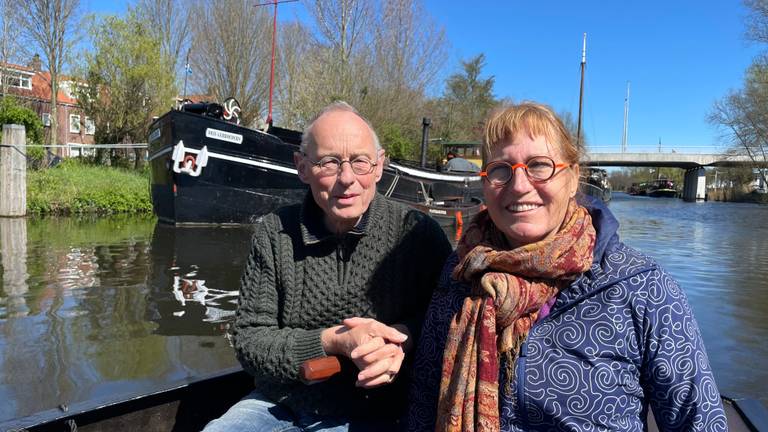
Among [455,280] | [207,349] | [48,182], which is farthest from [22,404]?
[48,182]

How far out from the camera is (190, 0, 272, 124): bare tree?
75.6 feet

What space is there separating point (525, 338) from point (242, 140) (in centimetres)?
970

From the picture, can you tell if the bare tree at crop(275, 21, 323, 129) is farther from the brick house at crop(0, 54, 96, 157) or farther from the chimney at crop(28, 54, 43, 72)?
the chimney at crop(28, 54, 43, 72)

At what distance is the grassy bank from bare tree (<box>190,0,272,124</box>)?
857 cm

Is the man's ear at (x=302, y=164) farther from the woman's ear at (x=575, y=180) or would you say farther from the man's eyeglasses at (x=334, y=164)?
the woman's ear at (x=575, y=180)

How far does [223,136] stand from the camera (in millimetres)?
10242

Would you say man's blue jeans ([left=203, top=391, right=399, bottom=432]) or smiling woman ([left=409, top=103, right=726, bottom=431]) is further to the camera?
man's blue jeans ([left=203, top=391, right=399, bottom=432])

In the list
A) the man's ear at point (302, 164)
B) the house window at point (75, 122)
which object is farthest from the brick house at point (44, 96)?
the man's ear at point (302, 164)

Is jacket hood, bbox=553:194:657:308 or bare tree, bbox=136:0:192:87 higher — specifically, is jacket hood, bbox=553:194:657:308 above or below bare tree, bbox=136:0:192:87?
below

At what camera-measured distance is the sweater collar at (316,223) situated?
1.71 m

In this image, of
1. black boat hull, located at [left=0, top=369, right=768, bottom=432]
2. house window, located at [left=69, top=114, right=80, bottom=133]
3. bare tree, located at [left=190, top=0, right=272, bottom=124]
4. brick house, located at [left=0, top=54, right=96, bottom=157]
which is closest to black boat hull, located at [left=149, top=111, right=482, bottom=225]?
brick house, located at [left=0, top=54, right=96, bottom=157]

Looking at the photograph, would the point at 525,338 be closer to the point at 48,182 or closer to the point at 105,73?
the point at 48,182

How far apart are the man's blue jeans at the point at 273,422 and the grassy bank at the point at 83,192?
1305 centimetres

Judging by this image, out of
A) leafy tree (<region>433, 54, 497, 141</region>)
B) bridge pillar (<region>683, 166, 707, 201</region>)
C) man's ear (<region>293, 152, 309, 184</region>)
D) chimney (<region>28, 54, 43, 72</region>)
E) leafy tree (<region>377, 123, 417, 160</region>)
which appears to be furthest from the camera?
bridge pillar (<region>683, 166, 707, 201</region>)
